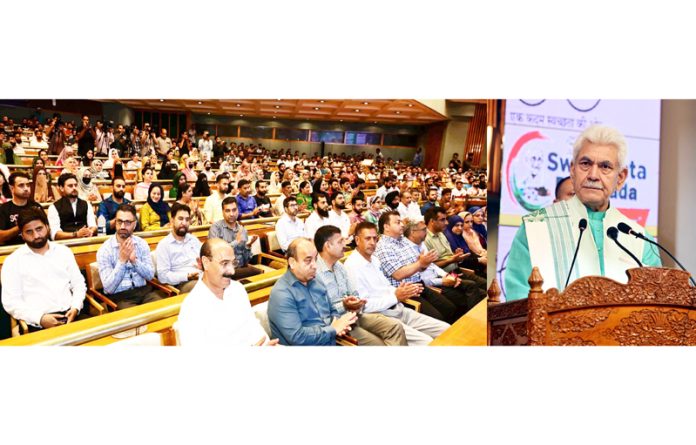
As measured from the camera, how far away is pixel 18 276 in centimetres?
243

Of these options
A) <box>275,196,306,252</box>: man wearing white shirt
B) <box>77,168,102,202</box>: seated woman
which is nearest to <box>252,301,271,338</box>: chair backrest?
<box>275,196,306,252</box>: man wearing white shirt

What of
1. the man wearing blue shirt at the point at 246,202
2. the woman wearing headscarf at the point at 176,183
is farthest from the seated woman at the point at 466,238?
the woman wearing headscarf at the point at 176,183

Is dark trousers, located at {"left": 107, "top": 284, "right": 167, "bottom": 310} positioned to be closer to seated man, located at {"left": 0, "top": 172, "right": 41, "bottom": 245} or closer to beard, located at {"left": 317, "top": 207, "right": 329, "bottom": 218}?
seated man, located at {"left": 0, "top": 172, "right": 41, "bottom": 245}

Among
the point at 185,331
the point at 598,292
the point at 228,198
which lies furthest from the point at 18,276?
the point at 598,292

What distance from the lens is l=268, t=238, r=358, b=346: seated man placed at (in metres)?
2.41

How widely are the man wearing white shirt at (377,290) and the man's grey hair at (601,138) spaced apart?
118cm

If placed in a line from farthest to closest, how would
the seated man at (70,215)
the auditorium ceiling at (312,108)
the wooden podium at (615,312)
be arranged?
1. the auditorium ceiling at (312,108)
2. the seated man at (70,215)
3. the wooden podium at (615,312)

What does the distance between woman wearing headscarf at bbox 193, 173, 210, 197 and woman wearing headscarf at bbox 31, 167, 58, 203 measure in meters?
0.72

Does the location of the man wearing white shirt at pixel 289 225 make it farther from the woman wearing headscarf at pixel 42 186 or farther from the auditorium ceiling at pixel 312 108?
the woman wearing headscarf at pixel 42 186

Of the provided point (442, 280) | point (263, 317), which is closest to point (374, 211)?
point (442, 280)

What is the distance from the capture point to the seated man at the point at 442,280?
283 cm

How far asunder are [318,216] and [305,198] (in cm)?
17

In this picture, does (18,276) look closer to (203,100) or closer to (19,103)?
(19,103)
